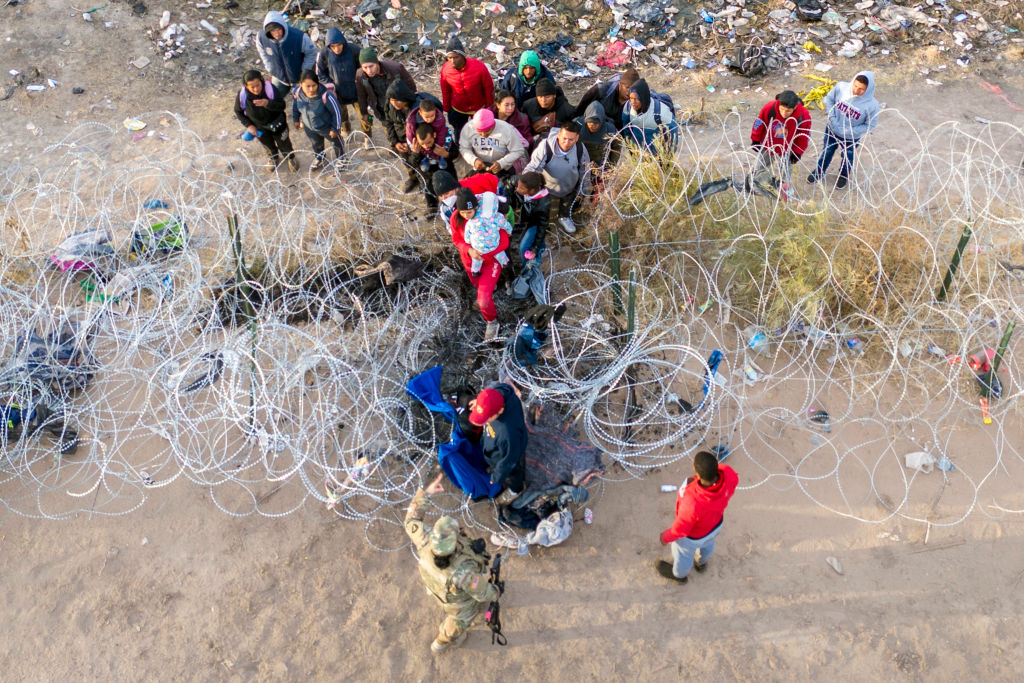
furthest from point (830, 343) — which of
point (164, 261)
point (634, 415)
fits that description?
point (164, 261)

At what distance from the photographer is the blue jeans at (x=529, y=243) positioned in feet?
19.7

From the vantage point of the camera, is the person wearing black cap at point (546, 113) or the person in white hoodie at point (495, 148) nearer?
the person in white hoodie at point (495, 148)

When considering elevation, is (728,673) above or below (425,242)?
below

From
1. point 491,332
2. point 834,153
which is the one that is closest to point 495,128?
point 491,332

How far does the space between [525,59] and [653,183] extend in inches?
67.6

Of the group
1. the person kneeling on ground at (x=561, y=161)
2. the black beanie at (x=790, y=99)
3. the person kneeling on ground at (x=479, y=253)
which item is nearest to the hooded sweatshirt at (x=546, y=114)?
the person kneeling on ground at (x=561, y=161)

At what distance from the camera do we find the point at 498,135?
6242 millimetres

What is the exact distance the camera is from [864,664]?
4418mm

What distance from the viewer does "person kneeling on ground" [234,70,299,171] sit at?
6816mm

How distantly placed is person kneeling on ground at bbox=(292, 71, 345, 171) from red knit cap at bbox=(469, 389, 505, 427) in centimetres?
401

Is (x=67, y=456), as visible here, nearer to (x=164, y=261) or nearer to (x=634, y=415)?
(x=164, y=261)

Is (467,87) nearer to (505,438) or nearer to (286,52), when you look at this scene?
(286,52)

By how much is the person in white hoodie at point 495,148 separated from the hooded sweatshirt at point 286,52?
226 cm

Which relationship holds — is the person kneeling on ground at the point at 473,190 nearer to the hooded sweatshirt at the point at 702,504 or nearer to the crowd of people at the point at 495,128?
the crowd of people at the point at 495,128
